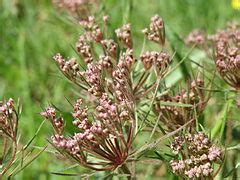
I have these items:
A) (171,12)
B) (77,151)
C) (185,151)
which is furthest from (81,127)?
(171,12)

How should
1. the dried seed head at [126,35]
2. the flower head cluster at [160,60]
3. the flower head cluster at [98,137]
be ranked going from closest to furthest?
the flower head cluster at [98,137] < the flower head cluster at [160,60] < the dried seed head at [126,35]

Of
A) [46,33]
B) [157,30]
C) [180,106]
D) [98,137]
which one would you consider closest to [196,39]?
[157,30]

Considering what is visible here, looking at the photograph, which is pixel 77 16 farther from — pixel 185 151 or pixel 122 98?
pixel 185 151

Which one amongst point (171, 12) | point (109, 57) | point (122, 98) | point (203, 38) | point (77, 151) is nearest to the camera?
point (77, 151)

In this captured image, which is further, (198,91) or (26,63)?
(26,63)

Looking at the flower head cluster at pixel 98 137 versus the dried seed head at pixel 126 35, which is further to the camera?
the dried seed head at pixel 126 35

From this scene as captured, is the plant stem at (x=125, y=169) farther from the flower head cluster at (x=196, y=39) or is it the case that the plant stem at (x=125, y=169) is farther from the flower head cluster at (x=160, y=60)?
the flower head cluster at (x=196, y=39)

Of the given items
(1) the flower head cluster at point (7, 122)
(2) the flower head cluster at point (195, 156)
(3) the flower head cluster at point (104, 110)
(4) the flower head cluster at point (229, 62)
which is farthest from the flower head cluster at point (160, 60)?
(1) the flower head cluster at point (7, 122)
